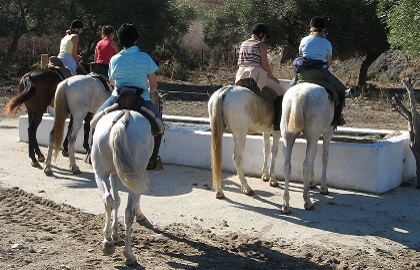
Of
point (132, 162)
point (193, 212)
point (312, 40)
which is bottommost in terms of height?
point (193, 212)

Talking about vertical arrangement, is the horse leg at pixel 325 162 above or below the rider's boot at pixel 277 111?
below

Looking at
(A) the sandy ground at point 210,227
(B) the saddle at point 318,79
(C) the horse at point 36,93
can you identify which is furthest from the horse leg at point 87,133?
A: (B) the saddle at point 318,79

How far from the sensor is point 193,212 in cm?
866

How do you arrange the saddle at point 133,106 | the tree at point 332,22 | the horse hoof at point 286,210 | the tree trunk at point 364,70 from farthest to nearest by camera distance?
the tree trunk at point 364,70 → the tree at point 332,22 → the horse hoof at point 286,210 → the saddle at point 133,106

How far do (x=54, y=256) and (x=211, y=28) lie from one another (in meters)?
21.3

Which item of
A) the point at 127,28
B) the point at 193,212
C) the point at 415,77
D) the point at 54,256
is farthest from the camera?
the point at 415,77

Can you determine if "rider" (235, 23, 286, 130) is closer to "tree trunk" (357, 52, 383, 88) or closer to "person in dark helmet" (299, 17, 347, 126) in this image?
"person in dark helmet" (299, 17, 347, 126)

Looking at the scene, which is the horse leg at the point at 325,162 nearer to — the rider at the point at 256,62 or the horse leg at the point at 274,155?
the horse leg at the point at 274,155

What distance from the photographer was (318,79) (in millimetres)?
9180

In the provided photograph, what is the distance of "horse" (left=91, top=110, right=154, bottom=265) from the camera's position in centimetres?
631

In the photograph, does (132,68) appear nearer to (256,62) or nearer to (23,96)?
(256,62)

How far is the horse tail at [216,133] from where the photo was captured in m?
8.93

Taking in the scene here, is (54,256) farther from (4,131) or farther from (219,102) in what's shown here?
(4,131)

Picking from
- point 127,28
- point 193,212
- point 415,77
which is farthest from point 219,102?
point 415,77
